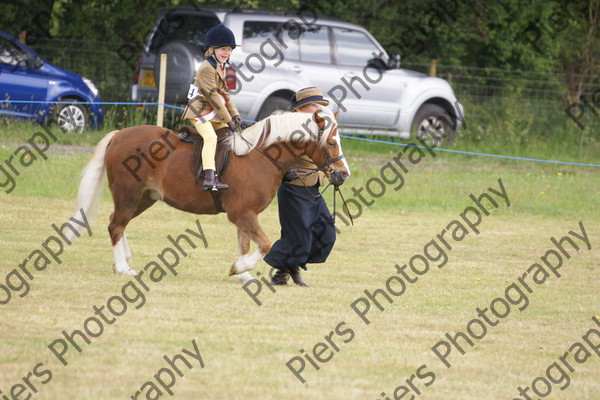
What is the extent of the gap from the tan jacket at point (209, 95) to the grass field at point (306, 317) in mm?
1558

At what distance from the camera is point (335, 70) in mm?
19328

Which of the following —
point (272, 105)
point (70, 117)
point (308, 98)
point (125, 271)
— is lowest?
point (70, 117)

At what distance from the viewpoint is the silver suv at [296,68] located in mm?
18391

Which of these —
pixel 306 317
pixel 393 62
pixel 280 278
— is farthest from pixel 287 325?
pixel 393 62

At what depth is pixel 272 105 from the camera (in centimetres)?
1881

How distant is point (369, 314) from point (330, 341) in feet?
3.95

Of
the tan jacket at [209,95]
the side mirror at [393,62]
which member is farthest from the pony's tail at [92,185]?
the side mirror at [393,62]

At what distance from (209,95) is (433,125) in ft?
39.3

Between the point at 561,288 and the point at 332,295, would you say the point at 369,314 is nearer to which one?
the point at 332,295

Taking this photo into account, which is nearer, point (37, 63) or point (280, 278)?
point (280, 278)

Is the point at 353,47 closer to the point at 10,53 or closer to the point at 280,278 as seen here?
the point at 10,53

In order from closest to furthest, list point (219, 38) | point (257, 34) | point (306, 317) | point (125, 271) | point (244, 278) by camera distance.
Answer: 1. point (306, 317)
2. point (219, 38)
3. point (244, 278)
4. point (125, 271)
5. point (257, 34)

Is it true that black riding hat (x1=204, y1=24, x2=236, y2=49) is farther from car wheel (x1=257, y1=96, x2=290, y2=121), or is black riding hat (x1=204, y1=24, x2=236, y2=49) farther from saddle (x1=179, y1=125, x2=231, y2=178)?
car wheel (x1=257, y1=96, x2=290, y2=121)

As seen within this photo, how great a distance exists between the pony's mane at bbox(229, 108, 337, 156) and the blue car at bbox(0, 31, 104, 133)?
31.7ft
